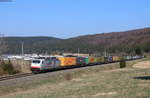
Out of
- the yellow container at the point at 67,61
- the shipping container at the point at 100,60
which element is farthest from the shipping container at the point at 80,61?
the shipping container at the point at 100,60

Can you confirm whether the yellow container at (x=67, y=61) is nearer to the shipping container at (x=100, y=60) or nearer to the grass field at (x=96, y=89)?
the shipping container at (x=100, y=60)

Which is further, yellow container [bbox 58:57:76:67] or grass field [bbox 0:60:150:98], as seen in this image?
yellow container [bbox 58:57:76:67]

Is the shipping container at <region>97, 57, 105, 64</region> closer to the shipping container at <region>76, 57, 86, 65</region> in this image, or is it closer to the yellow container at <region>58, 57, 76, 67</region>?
the shipping container at <region>76, 57, 86, 65</region>

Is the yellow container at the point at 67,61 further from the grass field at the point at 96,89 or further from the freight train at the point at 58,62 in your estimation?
the grass field at the point at 96,89

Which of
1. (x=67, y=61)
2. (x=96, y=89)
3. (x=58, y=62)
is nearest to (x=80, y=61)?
(x=67, y=61)

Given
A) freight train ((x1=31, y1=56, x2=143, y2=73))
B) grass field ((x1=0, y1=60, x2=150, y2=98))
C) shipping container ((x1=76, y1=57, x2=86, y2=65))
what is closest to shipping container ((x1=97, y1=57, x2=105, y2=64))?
freight train ((x1=31, y1=56, x2=143, y2=73))

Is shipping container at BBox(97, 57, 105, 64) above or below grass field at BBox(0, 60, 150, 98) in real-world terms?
above

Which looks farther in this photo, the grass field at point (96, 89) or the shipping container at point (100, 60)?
the shipping container at point (100, 60)

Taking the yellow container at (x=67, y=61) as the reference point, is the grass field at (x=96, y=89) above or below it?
below

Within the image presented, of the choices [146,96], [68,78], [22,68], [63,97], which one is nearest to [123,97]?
[146,96]

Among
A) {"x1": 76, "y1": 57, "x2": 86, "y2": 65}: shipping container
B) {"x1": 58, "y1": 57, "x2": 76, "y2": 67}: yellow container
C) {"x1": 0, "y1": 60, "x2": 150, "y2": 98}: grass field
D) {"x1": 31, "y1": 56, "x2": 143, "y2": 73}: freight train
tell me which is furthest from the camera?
{"x1": 76, "y1": 57, "x2": 86, "y2": 65}: shipping container

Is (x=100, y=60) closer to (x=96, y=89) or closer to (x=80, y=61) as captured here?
(x=80, y=61)

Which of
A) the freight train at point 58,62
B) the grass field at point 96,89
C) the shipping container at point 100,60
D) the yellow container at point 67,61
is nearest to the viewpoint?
the grass field at point 96,89

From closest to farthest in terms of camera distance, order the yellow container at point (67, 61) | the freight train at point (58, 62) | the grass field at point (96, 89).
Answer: the grass field at point (96, 89) → the freight train at point (58, 62) → the yellow container at point (67, 61)
